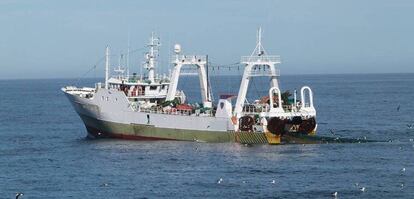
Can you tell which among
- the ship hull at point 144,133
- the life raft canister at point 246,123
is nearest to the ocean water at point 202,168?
the ship hull at point 144,133

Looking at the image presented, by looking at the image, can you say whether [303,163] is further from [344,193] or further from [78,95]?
[78,95]

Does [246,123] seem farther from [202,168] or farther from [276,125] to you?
[202,168]

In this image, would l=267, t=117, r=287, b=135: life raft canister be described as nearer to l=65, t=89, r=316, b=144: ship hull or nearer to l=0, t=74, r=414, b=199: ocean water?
l=65, t=89, r=316, b=144: ship hull

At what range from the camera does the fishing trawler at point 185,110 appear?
77438 millimetres

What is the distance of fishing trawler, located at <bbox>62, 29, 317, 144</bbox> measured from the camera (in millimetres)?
77438

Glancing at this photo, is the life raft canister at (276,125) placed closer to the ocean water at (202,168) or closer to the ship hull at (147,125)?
the ship hull at (147,125)

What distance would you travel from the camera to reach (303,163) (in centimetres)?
6588

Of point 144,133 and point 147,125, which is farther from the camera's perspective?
point 144,133

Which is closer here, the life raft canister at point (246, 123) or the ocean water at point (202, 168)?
the ocean water at point (202, 168)

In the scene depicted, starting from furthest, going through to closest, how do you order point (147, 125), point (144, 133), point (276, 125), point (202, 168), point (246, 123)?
point (144, 133) → point (147, 125) → point (246, 123) → point (276, 125) → point (202, 168)

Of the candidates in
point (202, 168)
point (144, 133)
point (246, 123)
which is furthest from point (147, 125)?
point (202, 168)

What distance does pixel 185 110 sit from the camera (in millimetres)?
82125

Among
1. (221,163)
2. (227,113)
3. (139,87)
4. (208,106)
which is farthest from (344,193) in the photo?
(139,87)

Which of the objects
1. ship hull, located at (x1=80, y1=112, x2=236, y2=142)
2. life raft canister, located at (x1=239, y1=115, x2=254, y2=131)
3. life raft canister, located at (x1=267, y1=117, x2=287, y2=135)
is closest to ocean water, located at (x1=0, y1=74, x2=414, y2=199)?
ship hull, located at (x1=80, y1=112, x2=236, y2=142)
